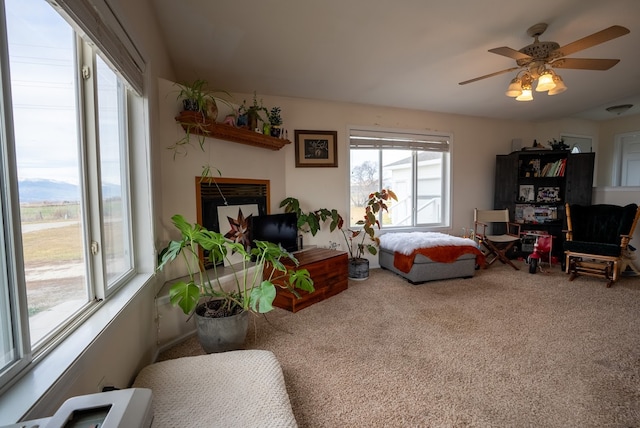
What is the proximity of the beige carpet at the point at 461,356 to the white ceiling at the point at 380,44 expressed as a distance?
231cm

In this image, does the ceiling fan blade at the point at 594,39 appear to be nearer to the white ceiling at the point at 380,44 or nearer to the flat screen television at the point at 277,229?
the white ceiling at the point at 380,44

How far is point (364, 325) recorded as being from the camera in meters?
2.35

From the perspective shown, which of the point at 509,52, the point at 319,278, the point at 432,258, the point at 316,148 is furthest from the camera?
the point at 316,148

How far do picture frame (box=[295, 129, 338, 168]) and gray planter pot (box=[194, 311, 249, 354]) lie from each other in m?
2.30

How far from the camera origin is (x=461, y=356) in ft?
6.20

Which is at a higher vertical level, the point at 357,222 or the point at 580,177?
the point at 580,177

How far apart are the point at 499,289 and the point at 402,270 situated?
1055mm

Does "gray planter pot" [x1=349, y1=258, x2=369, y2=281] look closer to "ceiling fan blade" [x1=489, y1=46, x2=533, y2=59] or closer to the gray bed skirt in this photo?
the gray bed skirt

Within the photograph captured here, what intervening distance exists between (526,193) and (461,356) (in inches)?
150

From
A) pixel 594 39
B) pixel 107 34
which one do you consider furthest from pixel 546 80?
pixel 107 34

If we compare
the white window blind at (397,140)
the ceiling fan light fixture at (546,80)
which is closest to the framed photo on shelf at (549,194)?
the white window blind at (397,140)

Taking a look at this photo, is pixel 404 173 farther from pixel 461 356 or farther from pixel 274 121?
pixel 461 356

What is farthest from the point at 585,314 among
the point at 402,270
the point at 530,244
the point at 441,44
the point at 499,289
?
the point at 441,44

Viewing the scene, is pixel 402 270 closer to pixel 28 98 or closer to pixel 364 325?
pixel 364 325
